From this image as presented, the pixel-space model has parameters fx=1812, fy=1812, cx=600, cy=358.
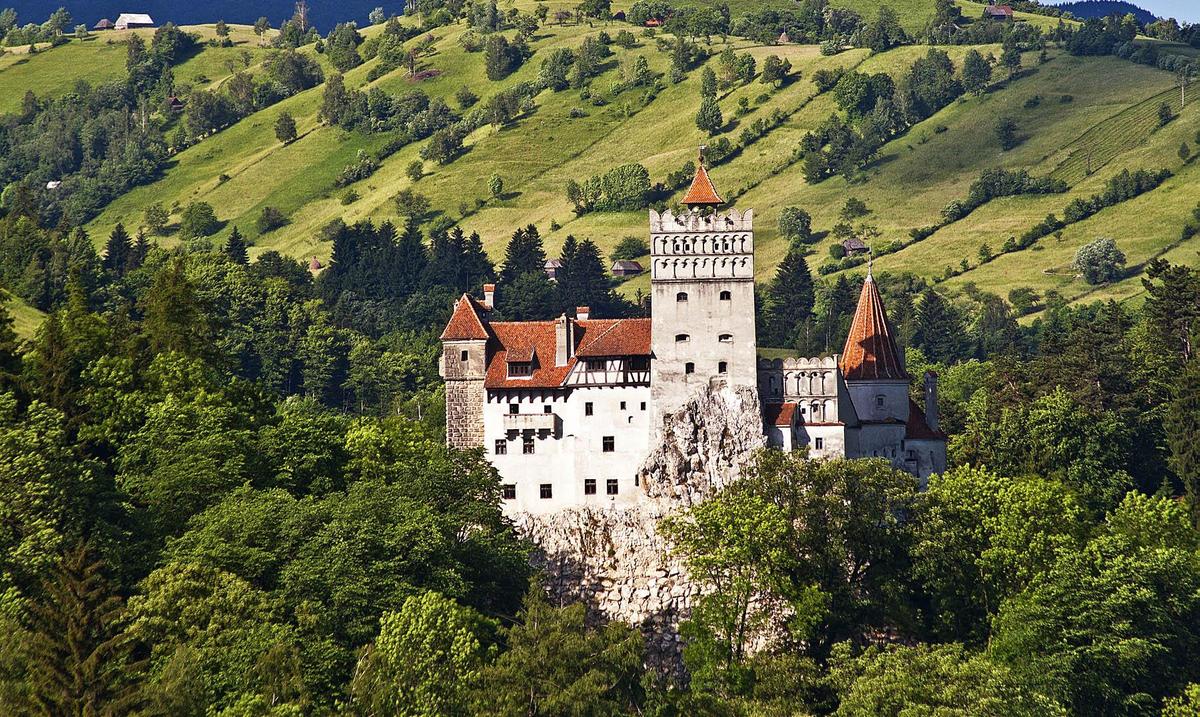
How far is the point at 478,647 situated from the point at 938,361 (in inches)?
4465

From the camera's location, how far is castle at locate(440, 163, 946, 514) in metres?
91.6

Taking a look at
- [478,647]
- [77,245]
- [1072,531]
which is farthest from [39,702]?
[77,245]

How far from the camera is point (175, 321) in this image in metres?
101

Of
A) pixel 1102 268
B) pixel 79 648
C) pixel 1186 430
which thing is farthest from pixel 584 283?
pixel 79 648

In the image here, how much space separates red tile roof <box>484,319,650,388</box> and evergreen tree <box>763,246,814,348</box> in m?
81.4

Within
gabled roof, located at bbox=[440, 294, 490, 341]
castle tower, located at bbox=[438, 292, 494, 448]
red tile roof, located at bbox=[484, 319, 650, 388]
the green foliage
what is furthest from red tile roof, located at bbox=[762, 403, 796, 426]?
the green foliage

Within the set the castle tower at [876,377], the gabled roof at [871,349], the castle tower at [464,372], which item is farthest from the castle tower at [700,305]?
the gabled roof at [871,349]

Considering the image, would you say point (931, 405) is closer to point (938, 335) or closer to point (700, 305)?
point (700, 305)

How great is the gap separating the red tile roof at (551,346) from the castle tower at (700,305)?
1.74 m

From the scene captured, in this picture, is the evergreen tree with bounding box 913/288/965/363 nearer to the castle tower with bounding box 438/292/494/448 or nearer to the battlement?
the battlement

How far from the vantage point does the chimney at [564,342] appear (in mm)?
93750

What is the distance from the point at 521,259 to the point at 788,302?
29683mm

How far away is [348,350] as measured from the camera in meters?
173

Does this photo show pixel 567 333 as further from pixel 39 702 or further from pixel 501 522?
pixel 39 702
